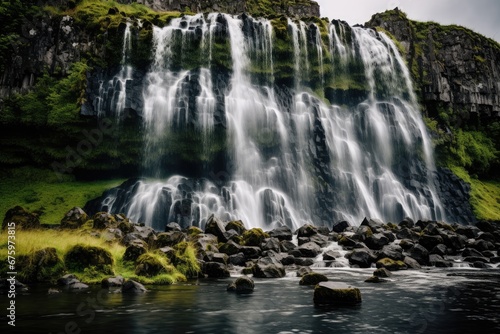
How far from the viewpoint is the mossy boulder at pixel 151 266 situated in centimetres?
1308

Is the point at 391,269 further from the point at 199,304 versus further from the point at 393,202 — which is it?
the point at 393,202

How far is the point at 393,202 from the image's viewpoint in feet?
130

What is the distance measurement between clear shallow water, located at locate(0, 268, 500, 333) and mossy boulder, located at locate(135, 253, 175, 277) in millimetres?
1048

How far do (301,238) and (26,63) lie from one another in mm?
33239

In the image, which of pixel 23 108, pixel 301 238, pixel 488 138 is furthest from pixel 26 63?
pixel 488 138

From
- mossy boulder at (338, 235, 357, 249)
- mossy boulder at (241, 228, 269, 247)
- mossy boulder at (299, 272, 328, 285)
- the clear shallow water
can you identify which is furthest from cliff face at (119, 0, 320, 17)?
the clear shallow water

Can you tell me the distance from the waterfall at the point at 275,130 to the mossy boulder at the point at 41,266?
1641cm

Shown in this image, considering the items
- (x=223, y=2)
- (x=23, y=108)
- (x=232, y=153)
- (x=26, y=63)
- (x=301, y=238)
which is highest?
(x=223, y=2)

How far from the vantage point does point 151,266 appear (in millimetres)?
13227

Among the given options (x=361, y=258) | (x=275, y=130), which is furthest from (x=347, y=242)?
(x=275, y=130)

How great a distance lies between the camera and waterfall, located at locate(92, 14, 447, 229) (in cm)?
3291

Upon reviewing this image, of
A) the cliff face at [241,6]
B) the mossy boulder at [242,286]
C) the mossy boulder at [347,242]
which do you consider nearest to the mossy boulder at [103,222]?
the mossy boulder at [242,286]

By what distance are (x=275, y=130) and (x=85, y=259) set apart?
89.6ft

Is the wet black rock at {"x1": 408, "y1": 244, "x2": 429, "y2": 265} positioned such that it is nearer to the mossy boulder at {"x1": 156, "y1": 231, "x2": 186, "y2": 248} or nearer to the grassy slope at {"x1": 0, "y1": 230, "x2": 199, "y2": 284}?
the grassy slope at {"x1": 0, "y1": 230, "x2": 199, "y2": 284}
